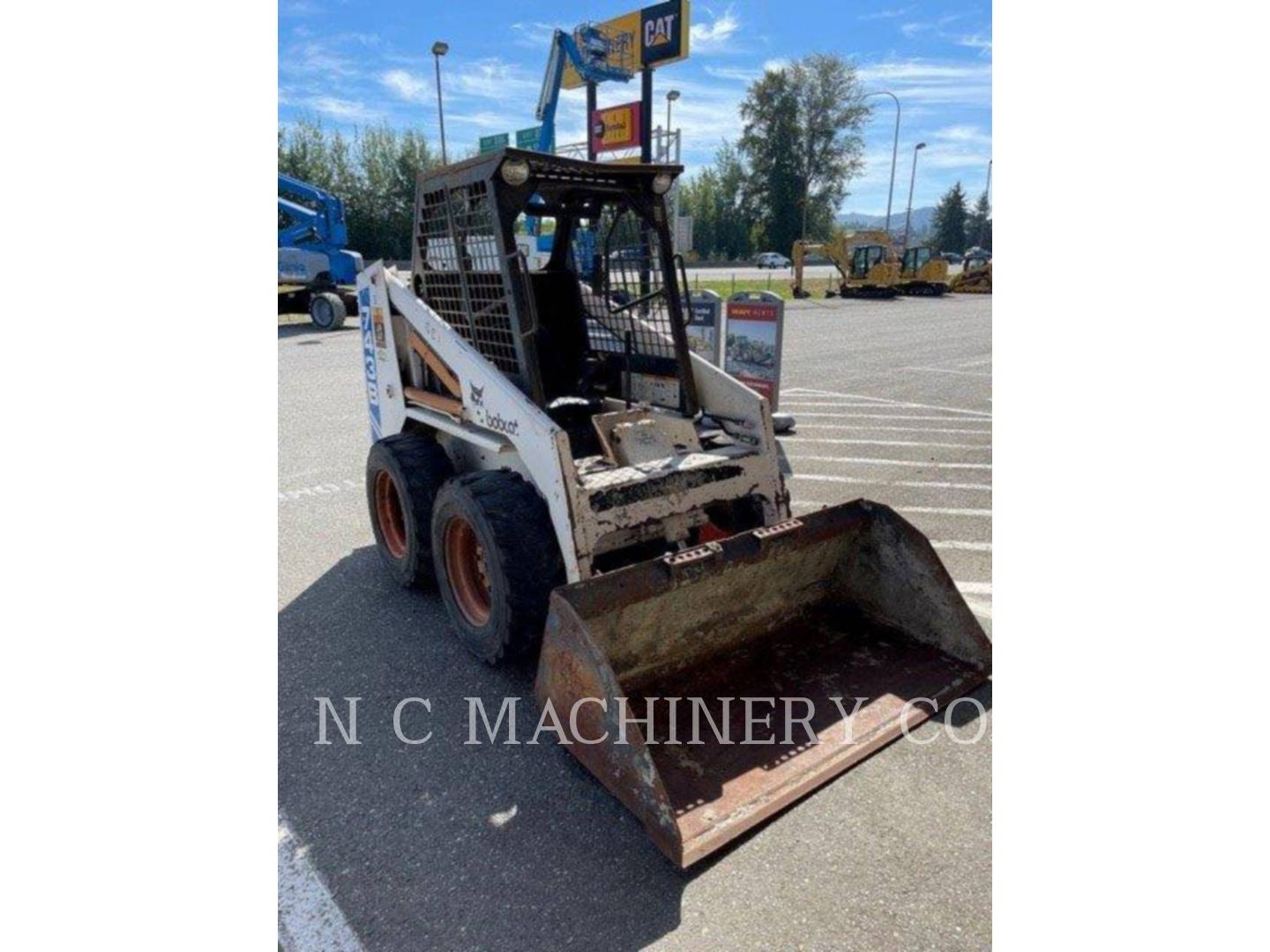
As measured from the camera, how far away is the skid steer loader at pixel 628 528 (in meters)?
2.88

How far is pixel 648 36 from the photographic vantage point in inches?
874

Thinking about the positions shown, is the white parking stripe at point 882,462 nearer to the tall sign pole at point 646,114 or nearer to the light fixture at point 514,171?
the light fixture at point 514,171

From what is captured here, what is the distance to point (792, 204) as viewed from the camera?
54344 millimetres

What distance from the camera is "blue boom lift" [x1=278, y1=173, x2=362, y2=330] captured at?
17.5 metres

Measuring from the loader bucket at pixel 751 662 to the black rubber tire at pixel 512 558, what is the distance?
47 centimetres

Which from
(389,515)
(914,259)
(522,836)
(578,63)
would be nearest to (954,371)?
(389,515)

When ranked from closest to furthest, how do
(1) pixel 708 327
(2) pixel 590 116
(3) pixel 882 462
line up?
1. (3) pixel 882 462
2. (1) pixel 708 327
3. (2) pixel 590 116

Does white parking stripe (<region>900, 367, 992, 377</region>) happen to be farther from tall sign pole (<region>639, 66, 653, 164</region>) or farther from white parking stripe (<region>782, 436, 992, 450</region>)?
tall sign pole (<region>639, 66, 653, 164</region>)

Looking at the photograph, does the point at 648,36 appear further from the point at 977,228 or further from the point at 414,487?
the point at 977,228

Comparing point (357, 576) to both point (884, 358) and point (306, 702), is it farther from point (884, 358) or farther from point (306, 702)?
point (884, 358)

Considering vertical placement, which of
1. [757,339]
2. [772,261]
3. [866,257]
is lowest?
[757,339]

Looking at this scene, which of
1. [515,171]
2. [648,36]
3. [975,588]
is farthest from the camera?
[648,36]

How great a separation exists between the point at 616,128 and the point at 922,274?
15489mm

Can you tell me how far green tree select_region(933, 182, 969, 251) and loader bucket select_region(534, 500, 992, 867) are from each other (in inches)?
2639
